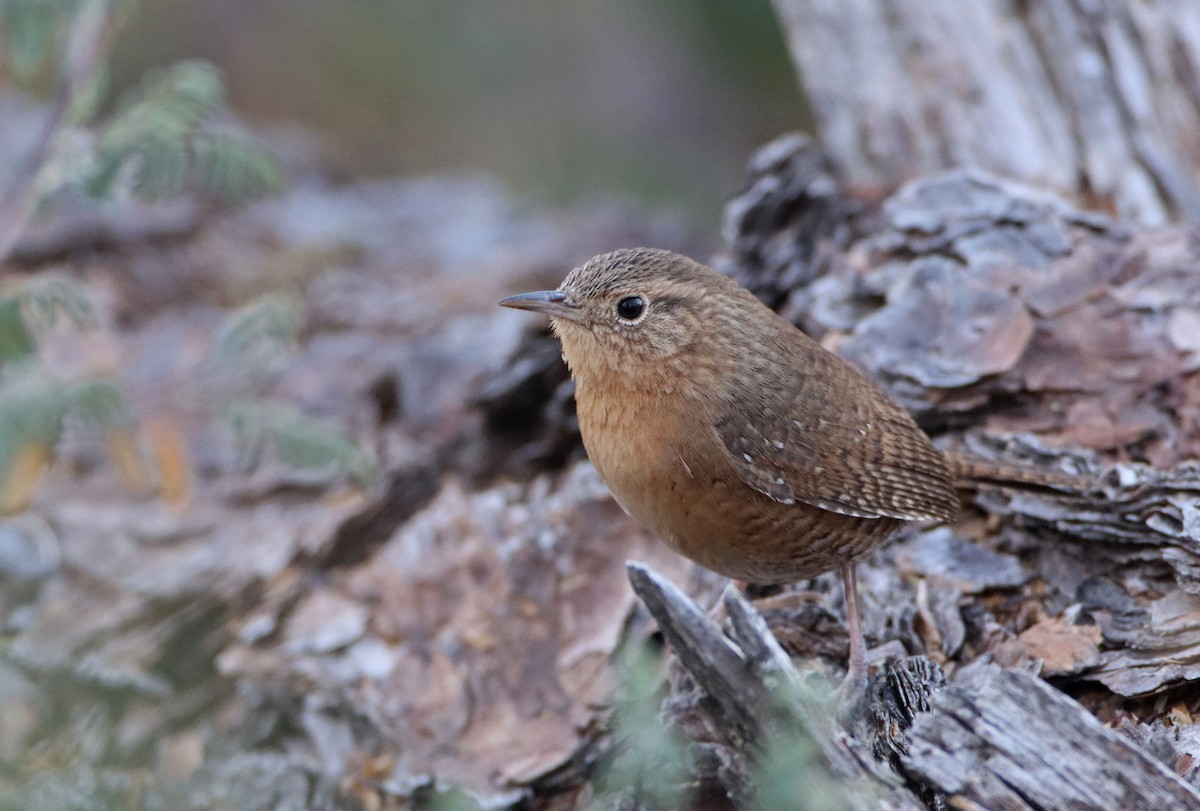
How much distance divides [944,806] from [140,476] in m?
3.61

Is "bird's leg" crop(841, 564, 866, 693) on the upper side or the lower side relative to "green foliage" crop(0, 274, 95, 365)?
lower

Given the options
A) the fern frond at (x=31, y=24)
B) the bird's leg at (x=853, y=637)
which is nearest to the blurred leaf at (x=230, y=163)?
the fern frond at (x=31, y=24)

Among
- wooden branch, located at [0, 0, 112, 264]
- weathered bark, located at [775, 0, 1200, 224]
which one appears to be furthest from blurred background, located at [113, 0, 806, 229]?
wooden branch, located at [0, 0, 112, 264]

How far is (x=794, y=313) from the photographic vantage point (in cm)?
454

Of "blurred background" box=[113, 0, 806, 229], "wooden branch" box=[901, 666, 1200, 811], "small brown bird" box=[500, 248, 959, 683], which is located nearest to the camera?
"wooden branch" box=[901, 666, 1200, 811]

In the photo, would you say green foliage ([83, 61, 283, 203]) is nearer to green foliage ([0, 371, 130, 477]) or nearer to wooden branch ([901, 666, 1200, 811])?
green foliage ([0, 371, 130, 477])

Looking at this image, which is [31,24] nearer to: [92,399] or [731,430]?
[92,399]

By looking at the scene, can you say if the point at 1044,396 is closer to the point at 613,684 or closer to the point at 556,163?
the point at 613,684

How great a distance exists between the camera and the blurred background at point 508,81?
8.90 m

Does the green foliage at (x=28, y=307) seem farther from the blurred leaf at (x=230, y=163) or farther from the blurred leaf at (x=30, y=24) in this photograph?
the blurred leaf at (x=30, y=24)

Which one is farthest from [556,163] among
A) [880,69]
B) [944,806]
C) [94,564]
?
[944,806]

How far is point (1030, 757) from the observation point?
7.97 feet

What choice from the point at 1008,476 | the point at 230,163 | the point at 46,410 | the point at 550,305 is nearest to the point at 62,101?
the point at 230,163

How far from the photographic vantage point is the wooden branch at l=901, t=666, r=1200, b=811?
93.9 inches
